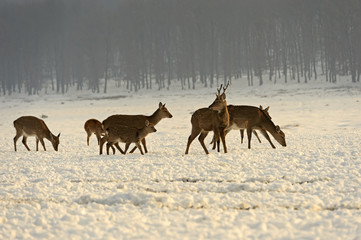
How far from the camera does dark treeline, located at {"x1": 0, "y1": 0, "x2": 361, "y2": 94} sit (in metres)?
51.8

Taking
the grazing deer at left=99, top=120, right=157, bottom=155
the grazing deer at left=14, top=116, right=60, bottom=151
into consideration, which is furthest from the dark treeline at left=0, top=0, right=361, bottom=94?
the grazing deer at left=99, top=120, right=157, bottom=155

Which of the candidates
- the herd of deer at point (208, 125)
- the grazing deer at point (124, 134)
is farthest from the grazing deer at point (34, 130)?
the grazing deer at point (124, 134)

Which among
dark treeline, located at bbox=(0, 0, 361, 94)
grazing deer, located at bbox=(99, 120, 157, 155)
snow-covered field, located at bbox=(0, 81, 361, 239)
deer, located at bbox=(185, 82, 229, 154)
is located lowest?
snow-covered field, located at bbox=(0, 81, 361, 239)

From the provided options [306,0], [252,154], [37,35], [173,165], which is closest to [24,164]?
[173,165]

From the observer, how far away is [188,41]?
2559 inches

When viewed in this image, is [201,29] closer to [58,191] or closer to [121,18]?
[121,18]

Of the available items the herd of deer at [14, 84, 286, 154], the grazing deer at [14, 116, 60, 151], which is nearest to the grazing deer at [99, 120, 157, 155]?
the herd of deer at [14, 84, 286, 154]

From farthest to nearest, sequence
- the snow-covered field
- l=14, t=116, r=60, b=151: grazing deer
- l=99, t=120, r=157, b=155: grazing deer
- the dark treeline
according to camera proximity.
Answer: the dark treeline < l=14, t=116, r=60, b=151: grazing deer < l=99, t=120, r=157, b=155: grazing deer < the snow-covered field

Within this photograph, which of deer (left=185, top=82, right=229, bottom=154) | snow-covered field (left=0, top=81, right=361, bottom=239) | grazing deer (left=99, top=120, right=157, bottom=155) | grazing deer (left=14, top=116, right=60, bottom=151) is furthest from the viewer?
grazing deer (left=14, top=116, right=60, bottom=151)

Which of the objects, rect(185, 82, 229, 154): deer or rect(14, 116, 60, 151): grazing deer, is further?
rect(14, 116, 60, 151): grazing deer

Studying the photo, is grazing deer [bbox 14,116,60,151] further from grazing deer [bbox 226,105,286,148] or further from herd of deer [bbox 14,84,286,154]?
grazing deer [bbox 226,105,286,148]

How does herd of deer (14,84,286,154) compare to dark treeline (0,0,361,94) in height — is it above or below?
below

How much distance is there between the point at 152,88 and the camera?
2378 inches

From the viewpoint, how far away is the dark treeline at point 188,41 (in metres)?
51.8
